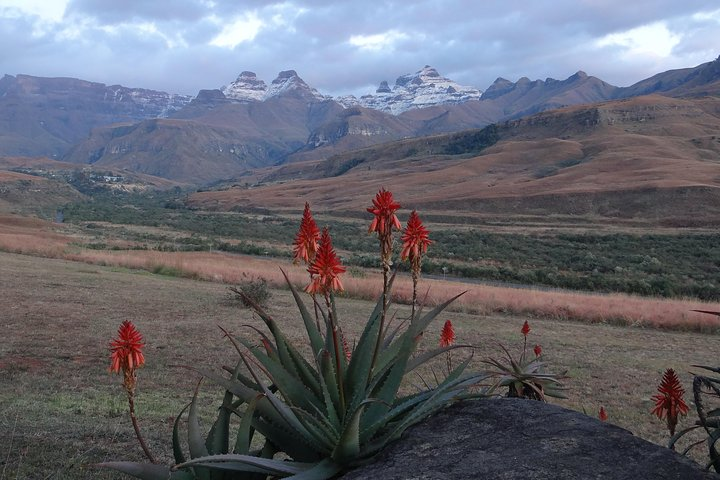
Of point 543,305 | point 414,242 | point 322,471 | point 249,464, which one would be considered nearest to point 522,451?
point 322,471

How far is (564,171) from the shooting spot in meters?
98.4

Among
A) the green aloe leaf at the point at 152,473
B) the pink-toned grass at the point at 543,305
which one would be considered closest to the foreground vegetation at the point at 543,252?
the pink-toned grass at the point at 543,305

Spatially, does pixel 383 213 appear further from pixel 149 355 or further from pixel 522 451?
pixel 149 355

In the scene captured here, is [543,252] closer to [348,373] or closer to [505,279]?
[505,279]

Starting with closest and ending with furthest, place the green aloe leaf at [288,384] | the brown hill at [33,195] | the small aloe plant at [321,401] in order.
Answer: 1. the small aloe plant at [321,401]
2. the green aloe leaf at [288,384]
3. the brown hill at [33,195]

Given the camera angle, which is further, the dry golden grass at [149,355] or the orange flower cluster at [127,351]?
the dry golden grass at [149,355]

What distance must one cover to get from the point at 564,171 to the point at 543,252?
55.5 meters

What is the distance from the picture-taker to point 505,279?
35.6 metres

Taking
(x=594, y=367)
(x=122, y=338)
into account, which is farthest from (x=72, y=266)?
(x=122, y=338)

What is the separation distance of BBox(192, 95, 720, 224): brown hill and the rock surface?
2665 inches

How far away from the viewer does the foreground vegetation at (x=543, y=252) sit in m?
33.6

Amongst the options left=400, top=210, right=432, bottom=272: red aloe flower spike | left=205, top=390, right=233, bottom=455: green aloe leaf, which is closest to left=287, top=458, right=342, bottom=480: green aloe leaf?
left=205, top=390, right=233, bottom=455: green aloe leaf

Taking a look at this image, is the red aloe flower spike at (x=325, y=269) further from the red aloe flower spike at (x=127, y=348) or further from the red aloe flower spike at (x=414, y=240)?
the red aloe flower spike at (x=127, y=348)

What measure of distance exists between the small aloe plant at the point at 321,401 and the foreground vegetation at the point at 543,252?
95.7ft
